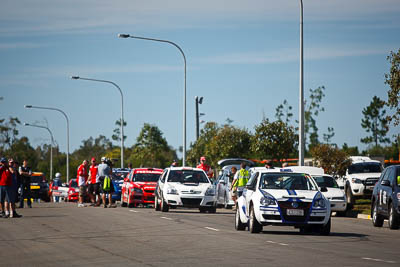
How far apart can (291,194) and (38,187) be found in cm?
3353

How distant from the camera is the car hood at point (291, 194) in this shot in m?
18.6

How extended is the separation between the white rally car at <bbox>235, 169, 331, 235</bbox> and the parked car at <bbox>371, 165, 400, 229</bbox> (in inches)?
119

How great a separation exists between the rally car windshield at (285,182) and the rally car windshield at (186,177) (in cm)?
1061

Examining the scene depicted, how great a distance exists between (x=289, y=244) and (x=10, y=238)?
5924 millimetres

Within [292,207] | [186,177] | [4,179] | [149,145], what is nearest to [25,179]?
[186,177]

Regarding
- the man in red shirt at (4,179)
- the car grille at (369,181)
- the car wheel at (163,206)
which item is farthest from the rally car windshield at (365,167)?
the man in red shirt at (4,179)

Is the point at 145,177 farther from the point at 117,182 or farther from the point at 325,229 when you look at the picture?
the point at 325,229

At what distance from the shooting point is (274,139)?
47000mm

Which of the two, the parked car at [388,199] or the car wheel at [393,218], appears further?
the car wheel at [393,218]

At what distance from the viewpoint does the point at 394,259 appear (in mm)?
13258

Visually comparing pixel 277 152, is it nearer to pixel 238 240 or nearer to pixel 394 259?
pixel 238 240

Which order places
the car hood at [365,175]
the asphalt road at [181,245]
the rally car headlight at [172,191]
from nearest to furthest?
the asphalt road at [181,245] < the rally car headlight at [172,191] < the car hood at [365,175]

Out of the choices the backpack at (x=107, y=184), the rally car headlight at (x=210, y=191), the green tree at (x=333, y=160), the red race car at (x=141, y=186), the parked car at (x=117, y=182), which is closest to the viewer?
the rally car headlight at (x=210, y=191)

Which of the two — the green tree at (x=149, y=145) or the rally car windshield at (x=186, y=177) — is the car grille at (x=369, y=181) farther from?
the green tree at (x=149, y=145)
